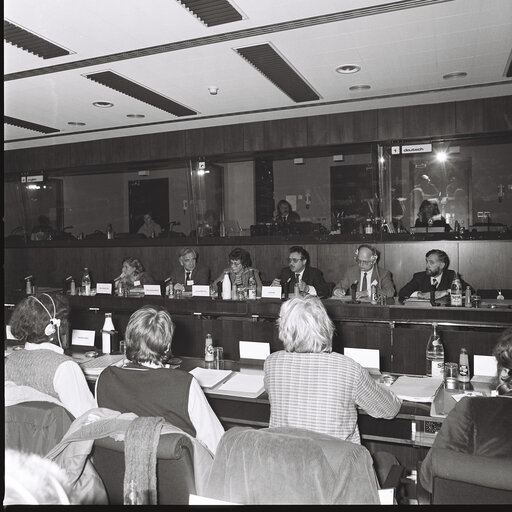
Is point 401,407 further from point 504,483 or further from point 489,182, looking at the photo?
point 489,182

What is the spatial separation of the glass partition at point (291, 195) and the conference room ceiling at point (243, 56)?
1.08m

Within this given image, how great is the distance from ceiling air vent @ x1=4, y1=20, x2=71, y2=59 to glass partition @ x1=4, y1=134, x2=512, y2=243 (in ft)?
8.82

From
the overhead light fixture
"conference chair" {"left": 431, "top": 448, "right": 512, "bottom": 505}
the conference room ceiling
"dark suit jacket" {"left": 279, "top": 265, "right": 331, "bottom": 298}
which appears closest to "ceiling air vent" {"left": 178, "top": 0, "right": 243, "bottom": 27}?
the conference room ceiling

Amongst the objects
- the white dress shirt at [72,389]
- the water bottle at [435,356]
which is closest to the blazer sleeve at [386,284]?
the water bottle at [435,356]

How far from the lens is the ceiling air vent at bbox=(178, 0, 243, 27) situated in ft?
9.13

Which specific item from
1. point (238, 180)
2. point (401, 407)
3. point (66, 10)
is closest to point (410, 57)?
point (66, 10)

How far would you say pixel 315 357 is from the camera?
1984mm

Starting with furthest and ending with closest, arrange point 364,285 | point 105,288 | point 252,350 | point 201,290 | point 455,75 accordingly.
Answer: point 364,285 < point 105,288 < point 201,290 < point 455,75 < point 252,350

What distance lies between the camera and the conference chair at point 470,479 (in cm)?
127

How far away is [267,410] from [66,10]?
2.43 metres

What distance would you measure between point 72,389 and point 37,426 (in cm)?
42

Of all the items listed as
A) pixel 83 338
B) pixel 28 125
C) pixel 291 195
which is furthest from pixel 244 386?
pixel 291 195

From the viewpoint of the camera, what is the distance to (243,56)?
3596mm

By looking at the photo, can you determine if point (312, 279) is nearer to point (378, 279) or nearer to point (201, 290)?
point (378, 279)
